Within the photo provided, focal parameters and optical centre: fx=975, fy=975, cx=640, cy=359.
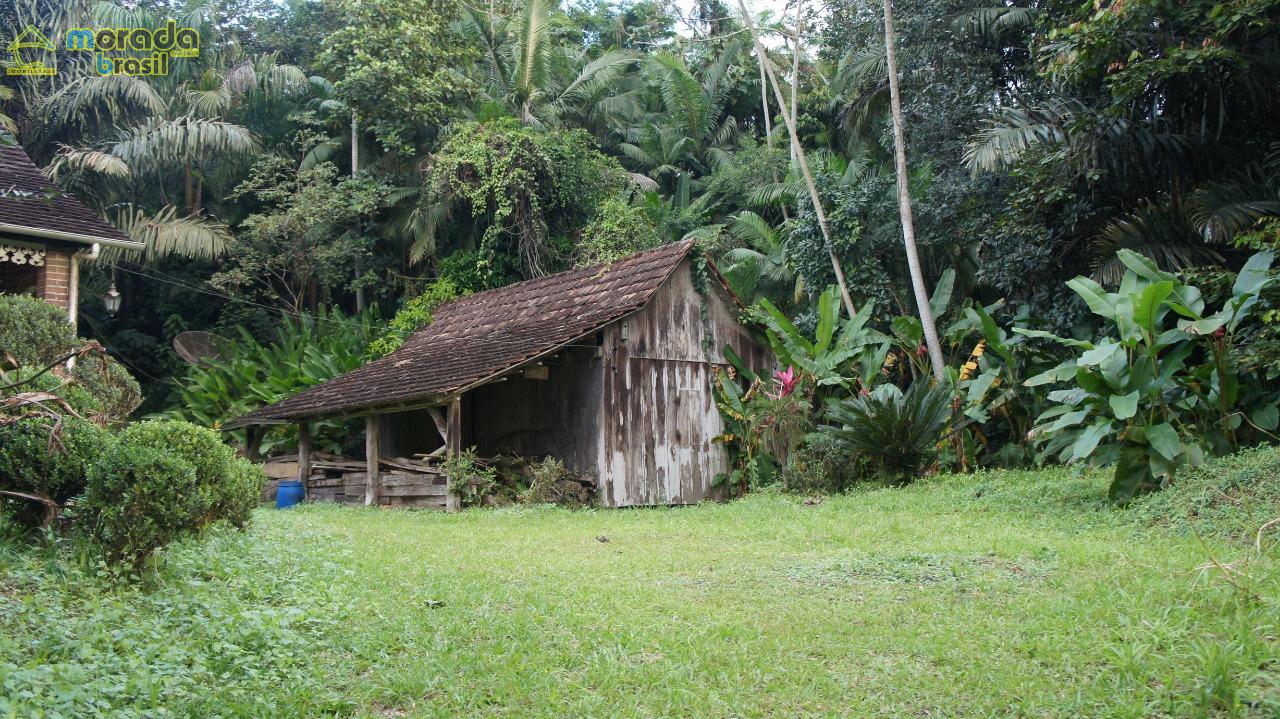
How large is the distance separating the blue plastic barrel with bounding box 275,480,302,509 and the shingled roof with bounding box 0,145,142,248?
16.1 ft

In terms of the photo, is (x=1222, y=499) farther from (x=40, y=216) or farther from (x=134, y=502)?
(x=40, y=216)

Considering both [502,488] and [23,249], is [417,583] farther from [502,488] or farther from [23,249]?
[23,249]

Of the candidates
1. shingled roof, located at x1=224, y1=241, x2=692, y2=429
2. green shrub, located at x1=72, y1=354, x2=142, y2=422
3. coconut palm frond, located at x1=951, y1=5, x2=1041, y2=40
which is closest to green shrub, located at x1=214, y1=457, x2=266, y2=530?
green shrub, located at x1=72, y1=354, x2=142, y2=422

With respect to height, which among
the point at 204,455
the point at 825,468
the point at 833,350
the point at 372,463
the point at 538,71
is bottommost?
the point at 825,468

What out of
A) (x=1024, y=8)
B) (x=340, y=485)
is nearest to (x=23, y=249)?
(x=340, y=485)

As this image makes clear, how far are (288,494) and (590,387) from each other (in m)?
5.53

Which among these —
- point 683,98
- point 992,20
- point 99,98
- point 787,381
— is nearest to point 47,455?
point 787,381

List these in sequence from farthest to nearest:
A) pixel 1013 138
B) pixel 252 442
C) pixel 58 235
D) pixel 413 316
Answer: pixel 413 316, pixel 252 442, pixel 1013 138, pixel 58 235

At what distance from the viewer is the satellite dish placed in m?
22.9

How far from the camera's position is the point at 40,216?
38.7 ft

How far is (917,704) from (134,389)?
10.8 metres

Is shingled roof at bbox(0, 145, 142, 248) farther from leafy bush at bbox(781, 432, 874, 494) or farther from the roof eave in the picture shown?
leafy bush at bbox(781, 432, 874, 494)

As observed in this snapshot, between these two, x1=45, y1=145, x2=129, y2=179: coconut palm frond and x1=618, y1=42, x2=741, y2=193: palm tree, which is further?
x1=618, y1=42, x2=741, y2=193: palm tree

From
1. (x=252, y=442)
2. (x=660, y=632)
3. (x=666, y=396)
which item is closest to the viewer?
(x=660, y=632)
